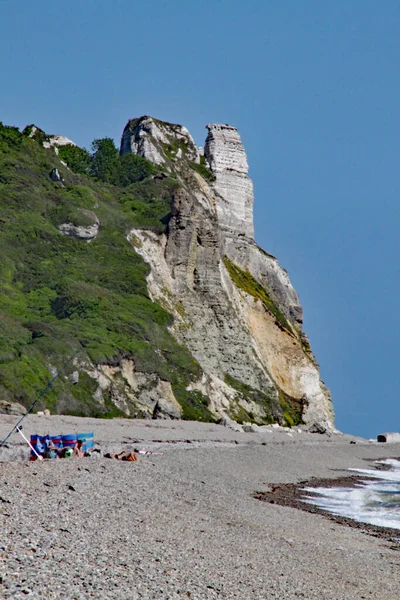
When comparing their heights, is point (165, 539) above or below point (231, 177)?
below

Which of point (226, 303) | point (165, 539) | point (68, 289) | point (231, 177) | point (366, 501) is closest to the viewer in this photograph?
point (165, 539)

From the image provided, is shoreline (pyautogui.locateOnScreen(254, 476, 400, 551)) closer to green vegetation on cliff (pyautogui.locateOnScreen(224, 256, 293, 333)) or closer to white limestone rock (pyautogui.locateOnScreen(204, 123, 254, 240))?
green vegetation on cliff (pyautogui.locateOnScreen(224, 256, 293, 333))

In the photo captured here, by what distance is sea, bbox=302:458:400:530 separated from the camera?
2247 centimetres

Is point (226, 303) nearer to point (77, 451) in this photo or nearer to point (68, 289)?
point (68, 289)

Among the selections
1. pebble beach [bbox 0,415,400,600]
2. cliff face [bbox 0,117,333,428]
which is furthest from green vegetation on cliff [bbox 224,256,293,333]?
pebble beach [bbox 0,415,400,600]

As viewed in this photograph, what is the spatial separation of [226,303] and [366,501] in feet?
109

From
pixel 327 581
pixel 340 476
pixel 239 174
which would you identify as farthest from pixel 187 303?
pixel 327 581

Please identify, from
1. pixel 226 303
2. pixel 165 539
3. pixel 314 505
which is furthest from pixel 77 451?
pixel 226 303

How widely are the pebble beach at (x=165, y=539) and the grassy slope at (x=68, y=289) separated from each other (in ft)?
43.2

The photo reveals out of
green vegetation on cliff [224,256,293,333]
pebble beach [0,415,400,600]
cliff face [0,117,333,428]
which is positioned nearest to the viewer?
pebble beach [0,415,400,600]

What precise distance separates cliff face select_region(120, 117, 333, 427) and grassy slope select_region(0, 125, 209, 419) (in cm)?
228

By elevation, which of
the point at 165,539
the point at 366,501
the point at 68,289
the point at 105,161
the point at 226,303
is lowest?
the point at 165,539

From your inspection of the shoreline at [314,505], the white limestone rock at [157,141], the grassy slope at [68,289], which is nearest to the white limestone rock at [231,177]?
the white limestone rock at [157,141]

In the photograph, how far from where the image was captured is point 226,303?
58875mm
